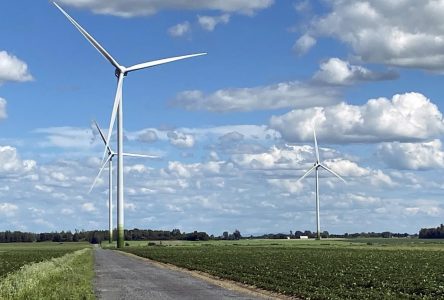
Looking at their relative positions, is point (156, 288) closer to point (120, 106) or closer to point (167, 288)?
point (167, 288)

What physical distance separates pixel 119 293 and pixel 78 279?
9.00 meters

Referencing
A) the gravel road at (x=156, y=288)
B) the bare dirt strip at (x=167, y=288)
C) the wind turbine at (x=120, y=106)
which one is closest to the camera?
the gravel road at (x=156, y=288)

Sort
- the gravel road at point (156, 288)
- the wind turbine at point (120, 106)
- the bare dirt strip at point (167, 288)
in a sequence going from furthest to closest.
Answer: the wind turbine at point (120, 106)
the bare dirt strip at point (167, 288)
the gravel road at point (156, 288)

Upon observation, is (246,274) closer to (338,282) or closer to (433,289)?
(338,282)

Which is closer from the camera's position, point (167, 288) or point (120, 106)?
point (167, 288)

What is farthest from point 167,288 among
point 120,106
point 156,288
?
point 120,106

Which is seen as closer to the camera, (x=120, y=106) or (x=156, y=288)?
(x=156, y=288)

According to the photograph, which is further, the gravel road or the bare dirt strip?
the bare dirt strip

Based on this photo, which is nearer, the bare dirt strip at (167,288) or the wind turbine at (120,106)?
the bare dirt strip at (167,288)

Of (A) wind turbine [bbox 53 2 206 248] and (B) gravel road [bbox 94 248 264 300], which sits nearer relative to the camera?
(B) gravel road [bbox 94 248 264 300]

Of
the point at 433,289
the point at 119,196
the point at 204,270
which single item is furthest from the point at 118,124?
the point at 433,289

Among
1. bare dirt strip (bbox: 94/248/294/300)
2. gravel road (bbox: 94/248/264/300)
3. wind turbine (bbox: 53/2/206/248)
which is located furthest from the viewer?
wind turbine (bbox: 53/2/206/248)

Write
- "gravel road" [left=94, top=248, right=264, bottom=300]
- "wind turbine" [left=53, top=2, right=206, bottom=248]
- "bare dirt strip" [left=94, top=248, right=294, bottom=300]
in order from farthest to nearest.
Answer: "wind turbine" [left=53, top=2, right=206, bottom=248]
"bare dirt strip" [left=94, top=248, right=294, bottom=300]
"gravel road" [left=94, top=248, right=264, bottom=300]

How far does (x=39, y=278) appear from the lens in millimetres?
46875
